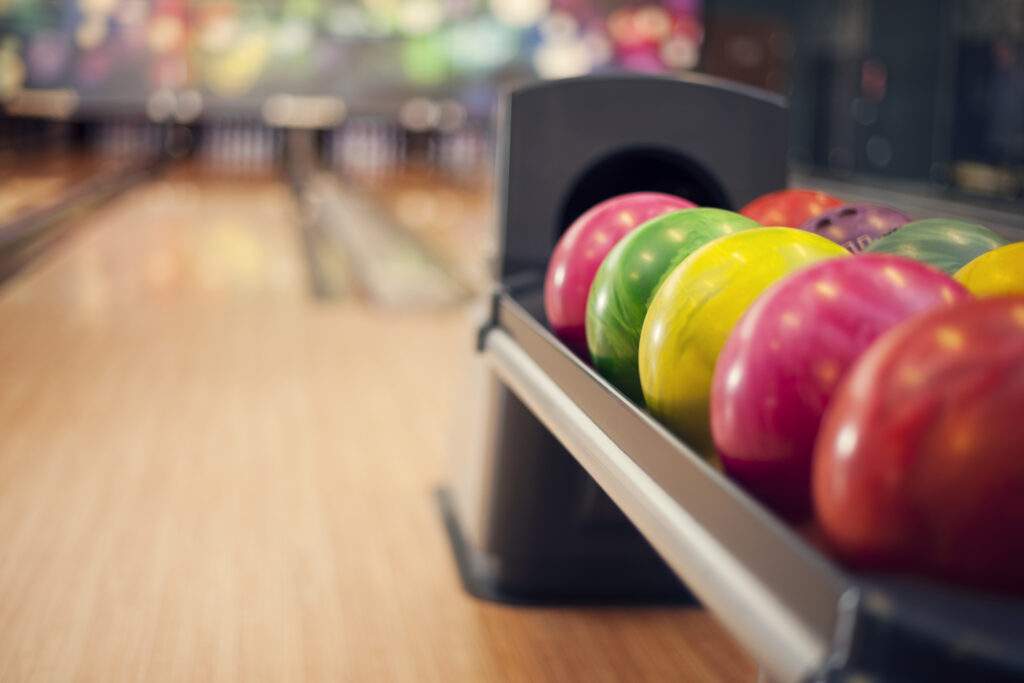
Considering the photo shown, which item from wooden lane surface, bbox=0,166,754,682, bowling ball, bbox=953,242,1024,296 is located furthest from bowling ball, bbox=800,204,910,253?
wooden lane surface, bbox=0,166,754,682

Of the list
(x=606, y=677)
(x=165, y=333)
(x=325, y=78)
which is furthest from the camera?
(x=325, y=78)

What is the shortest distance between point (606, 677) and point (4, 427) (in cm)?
133

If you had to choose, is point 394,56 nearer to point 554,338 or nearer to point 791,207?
point 791,207

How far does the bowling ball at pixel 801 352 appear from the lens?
0.74 m

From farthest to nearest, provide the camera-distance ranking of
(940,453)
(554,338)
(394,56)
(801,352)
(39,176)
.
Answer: (394,56) < (39,176) < (554,338) < (801,352) < (940,453)

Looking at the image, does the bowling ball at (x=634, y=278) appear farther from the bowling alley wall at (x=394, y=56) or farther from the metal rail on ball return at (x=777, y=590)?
the bowling alley wall at (x=394, y=56)

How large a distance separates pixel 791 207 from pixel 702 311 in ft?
1.60

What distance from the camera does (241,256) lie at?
4.71 m

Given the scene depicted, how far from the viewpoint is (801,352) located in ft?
2.45

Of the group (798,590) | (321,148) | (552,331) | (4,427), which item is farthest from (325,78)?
(798,590)

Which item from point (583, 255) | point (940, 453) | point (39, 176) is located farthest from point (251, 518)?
point (39, 176)

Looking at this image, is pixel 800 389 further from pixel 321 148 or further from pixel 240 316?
pixel 321 148

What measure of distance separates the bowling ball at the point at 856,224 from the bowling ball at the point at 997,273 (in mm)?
217

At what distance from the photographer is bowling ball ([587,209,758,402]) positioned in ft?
3.57
